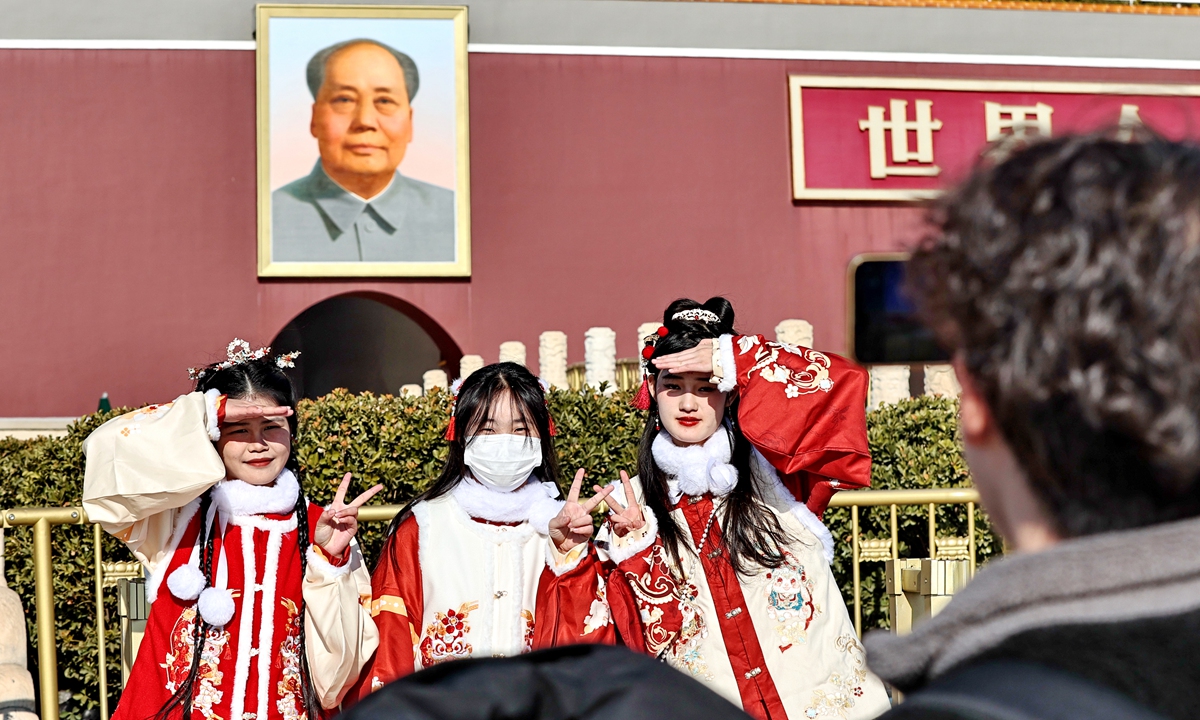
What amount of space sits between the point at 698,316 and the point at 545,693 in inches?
88.6

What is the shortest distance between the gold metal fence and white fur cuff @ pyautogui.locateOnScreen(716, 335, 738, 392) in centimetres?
91

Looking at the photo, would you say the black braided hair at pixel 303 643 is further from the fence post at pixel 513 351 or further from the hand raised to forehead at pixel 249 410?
the fence post at pixel 513 351

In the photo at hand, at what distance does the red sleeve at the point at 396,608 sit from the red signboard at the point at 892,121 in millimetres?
8557

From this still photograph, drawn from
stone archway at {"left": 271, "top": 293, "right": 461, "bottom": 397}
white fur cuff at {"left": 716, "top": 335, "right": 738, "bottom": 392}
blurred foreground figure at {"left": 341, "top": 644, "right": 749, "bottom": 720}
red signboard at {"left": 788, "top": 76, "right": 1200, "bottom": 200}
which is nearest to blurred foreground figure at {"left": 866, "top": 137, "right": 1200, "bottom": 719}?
blurred foreground figure at {"left": 341, "top": 644, "right": 749, "bottom": 720}

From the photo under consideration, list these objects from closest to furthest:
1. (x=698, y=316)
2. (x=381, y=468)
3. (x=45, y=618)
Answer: (x=698, y=316)
(x=45, y=618)
(x=381, y=468)

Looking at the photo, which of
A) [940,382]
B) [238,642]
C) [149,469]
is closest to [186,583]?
[238,642]

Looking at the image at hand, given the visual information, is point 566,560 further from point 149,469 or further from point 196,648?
point 149,469

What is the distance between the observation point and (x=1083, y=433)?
0.84 m

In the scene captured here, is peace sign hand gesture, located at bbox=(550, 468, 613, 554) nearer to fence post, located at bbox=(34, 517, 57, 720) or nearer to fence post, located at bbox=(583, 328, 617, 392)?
fence post, located at bbox=(34, 517, 57, 720)

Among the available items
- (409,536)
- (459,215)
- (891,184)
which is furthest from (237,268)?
(409,536)

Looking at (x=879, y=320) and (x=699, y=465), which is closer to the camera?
(x=699, y=465)

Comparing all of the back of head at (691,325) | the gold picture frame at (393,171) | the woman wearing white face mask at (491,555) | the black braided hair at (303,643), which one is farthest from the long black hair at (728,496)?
the gold picture frame at (393,171)

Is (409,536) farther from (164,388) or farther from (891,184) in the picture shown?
(891,184)

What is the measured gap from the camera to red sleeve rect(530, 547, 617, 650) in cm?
279
